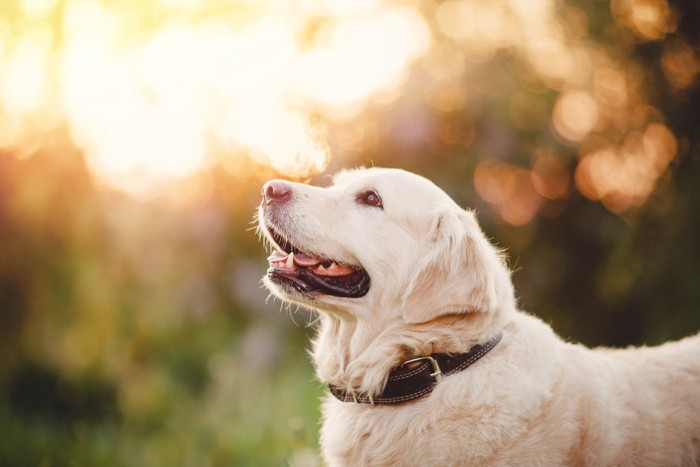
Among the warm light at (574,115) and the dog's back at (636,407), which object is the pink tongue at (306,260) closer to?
the dog's back at (636,407)

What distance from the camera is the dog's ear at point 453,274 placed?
2.58 meters

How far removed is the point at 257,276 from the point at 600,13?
5.13m

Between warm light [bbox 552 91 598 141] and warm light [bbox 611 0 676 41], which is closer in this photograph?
warm light [bbox 611 0 676 41]

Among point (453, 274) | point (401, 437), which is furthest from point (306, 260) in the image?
point (401, 437)

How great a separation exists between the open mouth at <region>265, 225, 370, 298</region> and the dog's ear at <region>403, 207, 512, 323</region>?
0.31 m

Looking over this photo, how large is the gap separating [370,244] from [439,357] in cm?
69

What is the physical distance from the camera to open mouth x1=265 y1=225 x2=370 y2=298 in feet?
9.43

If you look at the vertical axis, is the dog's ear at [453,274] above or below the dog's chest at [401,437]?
above

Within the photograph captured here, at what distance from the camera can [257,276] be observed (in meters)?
7.66

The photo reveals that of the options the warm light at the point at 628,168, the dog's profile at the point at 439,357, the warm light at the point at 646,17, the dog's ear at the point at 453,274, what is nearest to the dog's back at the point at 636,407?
the dog's profile at the point at 439,357

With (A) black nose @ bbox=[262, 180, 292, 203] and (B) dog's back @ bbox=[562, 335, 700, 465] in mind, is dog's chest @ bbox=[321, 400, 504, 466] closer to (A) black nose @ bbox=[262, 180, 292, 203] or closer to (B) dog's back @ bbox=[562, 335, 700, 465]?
(B) dog's back @ bbox=[562, 335, 700, 465]

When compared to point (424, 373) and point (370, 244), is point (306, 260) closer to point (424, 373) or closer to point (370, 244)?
point (370, 244)

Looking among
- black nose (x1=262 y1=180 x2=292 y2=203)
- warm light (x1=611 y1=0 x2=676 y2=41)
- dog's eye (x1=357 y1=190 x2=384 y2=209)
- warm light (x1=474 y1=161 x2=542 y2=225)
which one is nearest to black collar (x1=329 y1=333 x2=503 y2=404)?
dog's eye (x1=357 y1=190 x2=384 y2=209)

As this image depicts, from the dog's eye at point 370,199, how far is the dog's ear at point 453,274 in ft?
1.10
